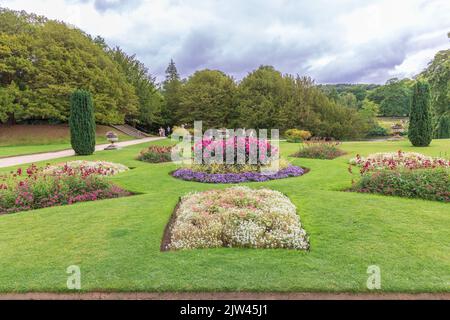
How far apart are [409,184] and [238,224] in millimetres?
4029

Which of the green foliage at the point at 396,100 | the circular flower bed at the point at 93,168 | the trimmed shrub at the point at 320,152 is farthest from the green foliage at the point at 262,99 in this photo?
the green foliage at the point at 396,100

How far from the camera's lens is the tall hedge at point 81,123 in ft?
45.7

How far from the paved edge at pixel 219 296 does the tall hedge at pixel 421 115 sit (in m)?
13.7

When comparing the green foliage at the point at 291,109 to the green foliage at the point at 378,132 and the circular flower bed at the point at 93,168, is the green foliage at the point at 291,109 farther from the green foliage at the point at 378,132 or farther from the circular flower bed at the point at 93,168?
the circular flower bed at the point at 93,168

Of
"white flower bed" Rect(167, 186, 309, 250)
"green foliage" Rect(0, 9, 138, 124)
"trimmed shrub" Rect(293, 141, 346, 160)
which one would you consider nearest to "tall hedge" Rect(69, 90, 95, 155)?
"trimmed shrub" Rect(293, 141, 346, 160)

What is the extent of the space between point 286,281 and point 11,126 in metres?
31.6

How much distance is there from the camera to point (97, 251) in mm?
3699

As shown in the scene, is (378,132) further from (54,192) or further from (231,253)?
(231,253)

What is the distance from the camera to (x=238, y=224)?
4.23 meters

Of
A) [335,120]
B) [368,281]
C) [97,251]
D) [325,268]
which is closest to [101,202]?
[97,251]

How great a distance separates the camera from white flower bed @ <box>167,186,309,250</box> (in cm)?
385

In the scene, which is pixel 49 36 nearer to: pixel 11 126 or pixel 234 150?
pixel 11 126

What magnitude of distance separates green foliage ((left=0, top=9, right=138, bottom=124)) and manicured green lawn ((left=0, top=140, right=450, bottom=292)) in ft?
74.6
